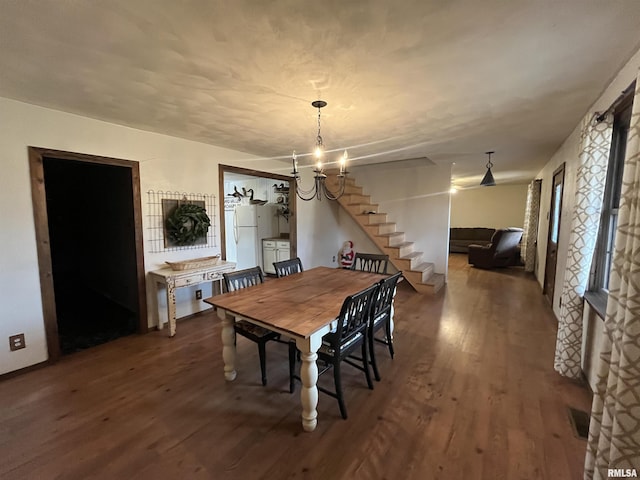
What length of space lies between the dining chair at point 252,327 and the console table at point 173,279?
96 centimetres

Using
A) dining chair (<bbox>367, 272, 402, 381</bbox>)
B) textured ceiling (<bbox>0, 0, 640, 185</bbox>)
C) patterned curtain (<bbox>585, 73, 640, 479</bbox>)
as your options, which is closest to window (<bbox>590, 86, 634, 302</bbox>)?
textured ceiling (<bbox>0, 0, 640, 185</bbox>)

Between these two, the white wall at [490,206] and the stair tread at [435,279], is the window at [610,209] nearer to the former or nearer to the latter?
the stair tread at [435,279]

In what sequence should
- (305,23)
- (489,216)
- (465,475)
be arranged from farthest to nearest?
(489,216), (465,475), (305,23)

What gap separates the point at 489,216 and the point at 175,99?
966 centimetres

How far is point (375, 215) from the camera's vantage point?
566 centimetres

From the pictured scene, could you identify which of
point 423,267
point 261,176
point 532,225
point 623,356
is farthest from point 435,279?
point 623,356

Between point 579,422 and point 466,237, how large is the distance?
7848 mm

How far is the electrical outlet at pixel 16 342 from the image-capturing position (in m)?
2.39

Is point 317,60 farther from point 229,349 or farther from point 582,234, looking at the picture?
point 582,234

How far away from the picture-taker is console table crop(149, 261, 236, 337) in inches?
122

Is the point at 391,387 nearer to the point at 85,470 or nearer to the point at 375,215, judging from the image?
the point at 85,470

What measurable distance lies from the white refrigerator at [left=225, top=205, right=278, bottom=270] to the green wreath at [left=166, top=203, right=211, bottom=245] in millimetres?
2431

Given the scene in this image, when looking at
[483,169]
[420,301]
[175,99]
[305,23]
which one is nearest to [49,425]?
[175,99]

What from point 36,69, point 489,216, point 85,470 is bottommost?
point 85,470
